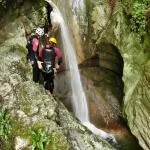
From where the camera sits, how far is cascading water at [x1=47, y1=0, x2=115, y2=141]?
38.1 feet

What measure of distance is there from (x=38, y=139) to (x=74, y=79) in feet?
19.5

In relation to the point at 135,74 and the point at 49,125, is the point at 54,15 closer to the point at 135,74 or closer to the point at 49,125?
the point at 135,74

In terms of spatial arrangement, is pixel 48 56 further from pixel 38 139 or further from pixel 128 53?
pixel 128 53

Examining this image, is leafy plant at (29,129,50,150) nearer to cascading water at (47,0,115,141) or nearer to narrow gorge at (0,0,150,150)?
narrow gorge at (0,0,150,150)

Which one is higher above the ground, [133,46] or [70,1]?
[70,1]

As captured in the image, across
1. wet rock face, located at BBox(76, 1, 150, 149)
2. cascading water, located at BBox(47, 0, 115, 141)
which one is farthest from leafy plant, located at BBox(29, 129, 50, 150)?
Answer: cascading water, located at BBox(47, 0, 115, 141)

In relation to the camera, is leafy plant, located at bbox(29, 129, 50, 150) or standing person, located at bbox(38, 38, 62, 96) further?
standing person, located at bbox(38, 38, 62, 96)

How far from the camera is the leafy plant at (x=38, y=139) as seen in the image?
256 inches

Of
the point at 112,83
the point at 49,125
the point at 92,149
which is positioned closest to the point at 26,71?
the point at 49,125

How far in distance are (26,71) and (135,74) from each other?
4095 millimetres

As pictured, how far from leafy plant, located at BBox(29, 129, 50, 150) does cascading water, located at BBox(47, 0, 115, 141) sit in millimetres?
4752

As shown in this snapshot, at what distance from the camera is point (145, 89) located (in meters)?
9.36

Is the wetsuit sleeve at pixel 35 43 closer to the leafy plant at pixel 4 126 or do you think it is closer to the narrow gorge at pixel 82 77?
the narrow gorge at pixel 82 77

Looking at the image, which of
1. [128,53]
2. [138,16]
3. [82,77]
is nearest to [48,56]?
[128,53]
